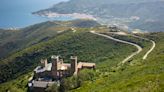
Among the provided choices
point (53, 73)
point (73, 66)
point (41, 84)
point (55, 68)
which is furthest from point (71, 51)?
point (41, 84)

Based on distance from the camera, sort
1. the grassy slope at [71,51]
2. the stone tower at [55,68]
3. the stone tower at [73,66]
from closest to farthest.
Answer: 1. the stone tower at [73,66]
2. the stone tower at [55,68]
3. the grassy slope at [71,51]

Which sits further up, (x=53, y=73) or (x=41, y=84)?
(x=53, y=73)

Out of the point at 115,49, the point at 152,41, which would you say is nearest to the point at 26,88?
the point at 115,49

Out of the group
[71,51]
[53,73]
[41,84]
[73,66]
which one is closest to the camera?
[41,84]

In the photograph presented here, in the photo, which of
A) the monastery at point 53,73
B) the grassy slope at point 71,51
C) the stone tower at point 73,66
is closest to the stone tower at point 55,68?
the monastery at point 53,73

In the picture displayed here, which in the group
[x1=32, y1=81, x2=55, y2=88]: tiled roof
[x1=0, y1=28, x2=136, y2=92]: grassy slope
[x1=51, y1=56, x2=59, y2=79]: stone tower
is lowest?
[x1=0, y1=28, x2=136, y2=92]: grassy slope

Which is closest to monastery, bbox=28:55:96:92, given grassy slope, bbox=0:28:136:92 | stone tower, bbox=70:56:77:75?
stone tower, bbox=70:56:77:75

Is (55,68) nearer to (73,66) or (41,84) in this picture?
(73,66)

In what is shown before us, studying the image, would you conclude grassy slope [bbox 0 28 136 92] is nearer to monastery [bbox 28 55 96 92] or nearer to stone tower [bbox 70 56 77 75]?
monastery [bbox 28 55 96 92]

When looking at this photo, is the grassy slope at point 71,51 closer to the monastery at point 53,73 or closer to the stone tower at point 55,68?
the monastery at point 53,73

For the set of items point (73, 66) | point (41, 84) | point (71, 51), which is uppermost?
point (73, 66)

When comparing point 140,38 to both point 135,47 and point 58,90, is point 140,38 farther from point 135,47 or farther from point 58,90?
point 58,90
